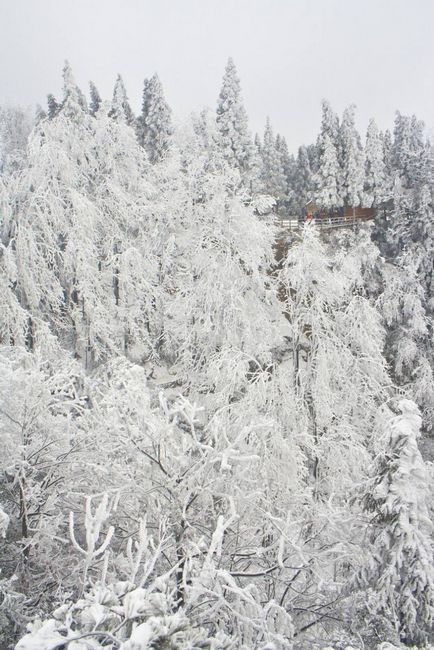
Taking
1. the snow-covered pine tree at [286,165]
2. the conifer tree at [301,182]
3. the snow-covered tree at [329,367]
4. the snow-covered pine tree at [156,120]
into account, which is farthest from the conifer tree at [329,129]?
the snow-covered tree at [329,367]

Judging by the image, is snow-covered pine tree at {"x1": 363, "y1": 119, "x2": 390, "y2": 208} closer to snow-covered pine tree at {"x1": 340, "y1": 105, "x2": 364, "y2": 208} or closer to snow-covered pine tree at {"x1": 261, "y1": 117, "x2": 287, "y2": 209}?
snow-covered pine tree at {"x1": 340, "y1": 105, "x2": 364, "y2": 208}

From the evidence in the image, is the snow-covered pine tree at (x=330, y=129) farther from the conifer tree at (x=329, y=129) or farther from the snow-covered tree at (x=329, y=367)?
the snow-covered tree at (x=329, y=367)

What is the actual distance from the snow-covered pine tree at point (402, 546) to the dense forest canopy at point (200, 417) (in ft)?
0.11

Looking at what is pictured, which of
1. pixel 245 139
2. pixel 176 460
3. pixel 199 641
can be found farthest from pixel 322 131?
pixel 199 641

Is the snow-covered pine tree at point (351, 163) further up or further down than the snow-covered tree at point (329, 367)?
further up

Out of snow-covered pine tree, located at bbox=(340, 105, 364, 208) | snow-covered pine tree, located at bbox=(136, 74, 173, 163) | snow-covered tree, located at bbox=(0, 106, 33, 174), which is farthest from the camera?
snow-covered tree, located at bbox=(0, 106, 33, 174)

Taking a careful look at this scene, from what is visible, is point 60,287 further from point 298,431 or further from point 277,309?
point 298,431

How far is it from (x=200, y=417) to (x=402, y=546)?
8.27 m

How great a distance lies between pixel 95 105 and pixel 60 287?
1472 inches

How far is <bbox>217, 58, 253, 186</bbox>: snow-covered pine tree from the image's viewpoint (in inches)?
1316

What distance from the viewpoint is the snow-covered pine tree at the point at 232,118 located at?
Result: 33.4 meters

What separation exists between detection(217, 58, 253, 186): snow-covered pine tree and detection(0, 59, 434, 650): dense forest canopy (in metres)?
7.42

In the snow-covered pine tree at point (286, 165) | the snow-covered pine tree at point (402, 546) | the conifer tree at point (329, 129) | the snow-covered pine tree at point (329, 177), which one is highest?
the snow-covered pine tree at point (286, 165)

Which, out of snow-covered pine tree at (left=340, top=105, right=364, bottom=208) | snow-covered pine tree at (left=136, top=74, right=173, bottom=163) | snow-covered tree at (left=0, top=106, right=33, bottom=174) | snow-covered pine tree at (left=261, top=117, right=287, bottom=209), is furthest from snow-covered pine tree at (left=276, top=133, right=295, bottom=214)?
snow-covered tree at (left=0, top=106, right=33, bottom=174)
